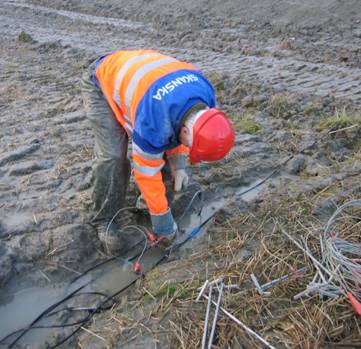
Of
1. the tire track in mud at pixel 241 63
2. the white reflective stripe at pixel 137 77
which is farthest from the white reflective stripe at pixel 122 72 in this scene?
the tire track in mud at pixel 241 63

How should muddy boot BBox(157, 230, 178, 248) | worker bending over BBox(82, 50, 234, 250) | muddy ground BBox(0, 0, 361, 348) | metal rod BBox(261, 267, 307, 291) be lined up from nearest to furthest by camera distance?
worker bending over BBox(82, 50, 234, 250) < metal rod BBox(261, 267, 307, 291) < muddy ground BBox(0, 0, 361, 348) < muddy boot BBox(157, 230, 178, 248)


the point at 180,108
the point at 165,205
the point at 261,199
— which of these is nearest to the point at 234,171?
the point at 261,199

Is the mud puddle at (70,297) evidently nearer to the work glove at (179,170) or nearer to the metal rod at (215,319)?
the work glove at (179,170)

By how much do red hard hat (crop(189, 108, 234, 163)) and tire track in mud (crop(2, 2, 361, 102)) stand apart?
364 cm

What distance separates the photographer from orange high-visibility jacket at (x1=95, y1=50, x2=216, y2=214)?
297 cm

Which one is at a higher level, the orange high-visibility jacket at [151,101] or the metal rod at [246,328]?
the orange high-visibility jacket at [151,101]

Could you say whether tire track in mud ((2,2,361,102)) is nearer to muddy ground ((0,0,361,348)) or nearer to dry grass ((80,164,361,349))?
muddy ground ((0,0,361,348))

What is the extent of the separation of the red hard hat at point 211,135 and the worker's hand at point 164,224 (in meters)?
0.64

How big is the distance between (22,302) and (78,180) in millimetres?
1383

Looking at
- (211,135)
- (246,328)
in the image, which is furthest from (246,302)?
(211,135)

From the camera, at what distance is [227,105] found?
604 cm

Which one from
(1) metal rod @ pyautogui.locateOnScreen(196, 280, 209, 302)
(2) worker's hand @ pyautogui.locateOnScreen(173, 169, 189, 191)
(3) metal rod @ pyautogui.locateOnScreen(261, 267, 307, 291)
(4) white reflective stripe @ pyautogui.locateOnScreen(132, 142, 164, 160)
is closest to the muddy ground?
(1) metal rod @ pyautogui.locateOnScreen(196, 280, 209, 302)

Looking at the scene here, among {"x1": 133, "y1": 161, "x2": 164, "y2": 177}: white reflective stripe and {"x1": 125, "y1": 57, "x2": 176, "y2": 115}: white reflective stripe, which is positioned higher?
{"x1": 125, "y1": 57, "x2": 176, "y2": 115}: white reflective stripe

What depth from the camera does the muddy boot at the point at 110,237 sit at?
145 inches
